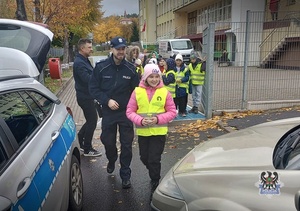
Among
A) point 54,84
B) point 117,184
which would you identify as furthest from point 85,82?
point 54,84

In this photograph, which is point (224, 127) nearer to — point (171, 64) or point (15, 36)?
point (171, 64)

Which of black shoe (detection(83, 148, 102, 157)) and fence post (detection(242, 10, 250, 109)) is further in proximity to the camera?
fence post (detection(242, 10, 250, 109))

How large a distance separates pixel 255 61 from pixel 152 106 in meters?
4.40

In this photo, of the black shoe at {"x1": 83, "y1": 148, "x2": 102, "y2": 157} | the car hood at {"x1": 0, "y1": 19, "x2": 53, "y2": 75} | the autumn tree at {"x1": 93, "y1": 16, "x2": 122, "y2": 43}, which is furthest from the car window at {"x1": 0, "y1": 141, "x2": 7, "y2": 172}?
the autumn tree at {"x1": 93, "y1": 16, "x2": 122, "y2": 43}

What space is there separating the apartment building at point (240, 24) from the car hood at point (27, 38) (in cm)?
392

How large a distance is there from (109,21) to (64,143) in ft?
269

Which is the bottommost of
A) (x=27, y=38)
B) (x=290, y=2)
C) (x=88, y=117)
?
(x=88, y=117)

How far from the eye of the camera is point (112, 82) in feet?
13.1

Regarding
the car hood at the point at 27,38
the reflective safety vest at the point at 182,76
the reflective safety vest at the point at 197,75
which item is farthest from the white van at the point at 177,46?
the car hood at the point at 27,38

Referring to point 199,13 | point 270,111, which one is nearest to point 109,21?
point 199,13

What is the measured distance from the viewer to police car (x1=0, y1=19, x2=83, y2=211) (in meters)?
2.00

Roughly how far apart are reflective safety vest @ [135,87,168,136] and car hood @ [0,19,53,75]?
65.9 inches

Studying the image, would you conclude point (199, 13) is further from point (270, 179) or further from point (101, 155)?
point (270, 179)

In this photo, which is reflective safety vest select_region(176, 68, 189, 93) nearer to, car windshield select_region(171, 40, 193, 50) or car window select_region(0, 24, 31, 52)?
car window select_region(0, 24, 31, 52)
